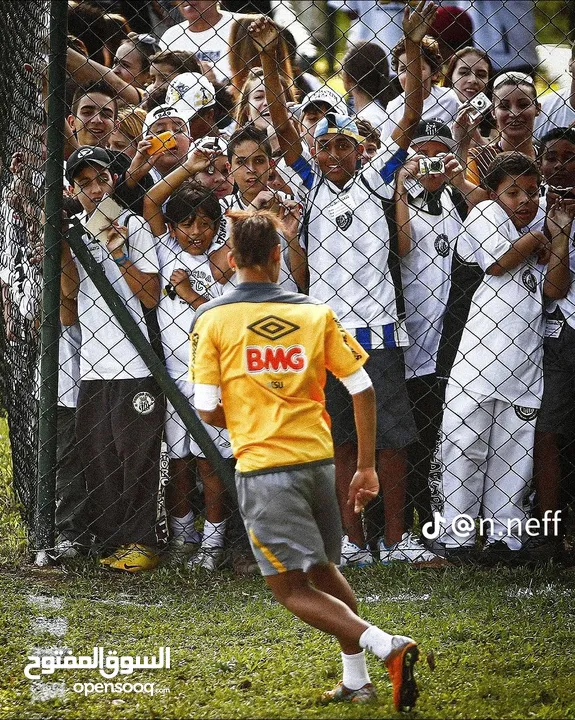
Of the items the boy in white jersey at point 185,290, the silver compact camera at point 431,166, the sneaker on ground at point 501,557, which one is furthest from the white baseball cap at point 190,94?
the sneaker on ground at point 501,557

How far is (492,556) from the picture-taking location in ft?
16.0

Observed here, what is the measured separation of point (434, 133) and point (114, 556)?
263cm

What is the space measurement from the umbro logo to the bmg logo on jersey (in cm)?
4

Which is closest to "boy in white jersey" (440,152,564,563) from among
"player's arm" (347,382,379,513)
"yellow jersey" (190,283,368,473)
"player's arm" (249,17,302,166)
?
"player's arm" (249,17,302,166)

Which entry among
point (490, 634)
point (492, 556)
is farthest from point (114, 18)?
point (490, 634)

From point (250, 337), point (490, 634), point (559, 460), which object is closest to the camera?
point (250, 337)

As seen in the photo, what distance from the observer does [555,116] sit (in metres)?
5.75

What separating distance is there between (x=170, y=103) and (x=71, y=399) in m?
1.69

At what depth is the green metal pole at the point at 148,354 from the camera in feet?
15.4

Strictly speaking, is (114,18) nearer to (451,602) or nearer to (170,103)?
A: (170,103)

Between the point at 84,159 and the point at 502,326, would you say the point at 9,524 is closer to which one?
the point at 84,159

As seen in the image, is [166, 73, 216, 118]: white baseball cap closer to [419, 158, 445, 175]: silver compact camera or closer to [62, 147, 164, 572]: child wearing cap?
[62, 147, 164, 572]: child wearing cap

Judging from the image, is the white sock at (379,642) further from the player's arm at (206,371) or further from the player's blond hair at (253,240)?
the player's blond hair at (253,240)

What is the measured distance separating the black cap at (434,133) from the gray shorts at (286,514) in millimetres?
2432
